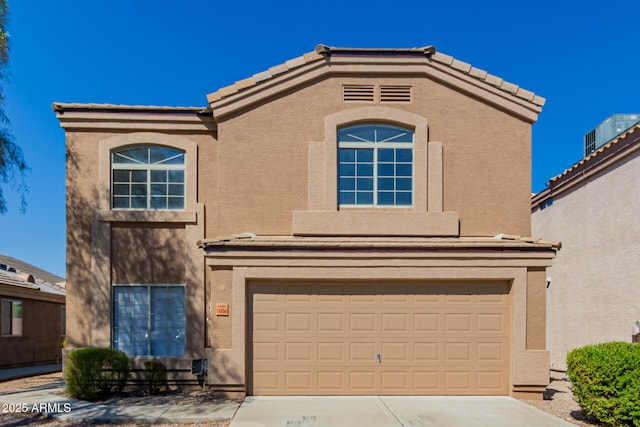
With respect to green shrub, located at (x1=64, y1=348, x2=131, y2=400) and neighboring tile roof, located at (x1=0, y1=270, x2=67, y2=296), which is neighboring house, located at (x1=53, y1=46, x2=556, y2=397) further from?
neighboring tile roof, located at (x1=0, y1=270, x2=67, y2=296)

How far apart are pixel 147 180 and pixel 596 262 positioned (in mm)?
13382

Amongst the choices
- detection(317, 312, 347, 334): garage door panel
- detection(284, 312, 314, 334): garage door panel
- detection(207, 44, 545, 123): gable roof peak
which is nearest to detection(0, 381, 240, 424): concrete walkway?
detection(284, 312, 314, 334): garage door panel

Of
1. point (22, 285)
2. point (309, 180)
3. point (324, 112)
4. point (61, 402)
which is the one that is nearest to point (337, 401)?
point (309, 180)

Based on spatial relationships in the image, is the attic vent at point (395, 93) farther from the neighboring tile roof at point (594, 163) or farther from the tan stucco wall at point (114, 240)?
the neighboring tile roof at point (594, 163)

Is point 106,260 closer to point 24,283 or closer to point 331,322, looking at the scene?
point 331,322

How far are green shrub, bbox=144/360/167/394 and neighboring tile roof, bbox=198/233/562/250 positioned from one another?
316 cm

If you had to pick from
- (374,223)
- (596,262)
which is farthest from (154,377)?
(596,262)

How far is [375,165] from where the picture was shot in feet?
35.0

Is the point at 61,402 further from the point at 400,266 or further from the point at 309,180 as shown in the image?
the point at 400,266

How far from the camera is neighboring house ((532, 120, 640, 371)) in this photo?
1230 cm

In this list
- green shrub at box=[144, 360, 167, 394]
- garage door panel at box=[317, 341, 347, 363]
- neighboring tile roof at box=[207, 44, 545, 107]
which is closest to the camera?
garage door panel at box=[317, 341, 347, 363]

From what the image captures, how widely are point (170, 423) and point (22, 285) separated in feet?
37.9

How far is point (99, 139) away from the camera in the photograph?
1123cm

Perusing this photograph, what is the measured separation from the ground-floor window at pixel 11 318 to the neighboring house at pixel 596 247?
19.6 m
